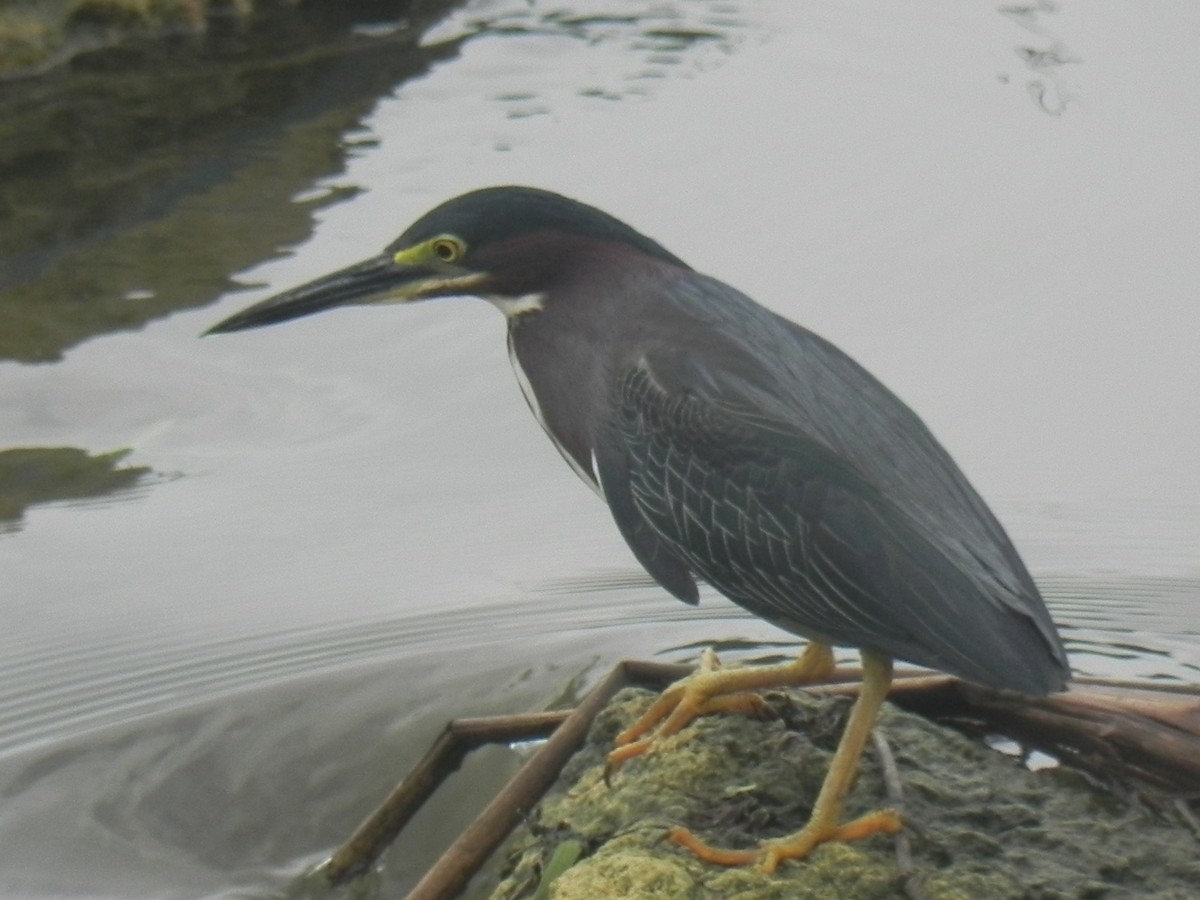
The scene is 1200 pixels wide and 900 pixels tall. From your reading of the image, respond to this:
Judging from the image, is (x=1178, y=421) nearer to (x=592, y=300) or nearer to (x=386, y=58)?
(x=592, y=300)

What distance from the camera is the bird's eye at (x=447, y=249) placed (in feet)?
13.3

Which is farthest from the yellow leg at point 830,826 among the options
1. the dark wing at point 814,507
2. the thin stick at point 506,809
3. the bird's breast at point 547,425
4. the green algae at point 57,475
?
the green algae at point 57,475

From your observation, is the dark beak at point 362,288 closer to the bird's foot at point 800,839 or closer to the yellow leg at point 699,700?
the yellow leg at point 699,700

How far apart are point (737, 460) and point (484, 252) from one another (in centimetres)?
68

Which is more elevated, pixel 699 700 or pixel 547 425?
pixel 547 425

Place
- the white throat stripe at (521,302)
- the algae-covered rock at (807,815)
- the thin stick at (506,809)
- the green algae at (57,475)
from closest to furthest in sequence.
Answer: the algae-covered rock at (807,815) < the thin stick at (506,809) < the white throat stripe at (521,302) < the green algae at (57,475)

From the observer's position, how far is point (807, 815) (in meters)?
3.61

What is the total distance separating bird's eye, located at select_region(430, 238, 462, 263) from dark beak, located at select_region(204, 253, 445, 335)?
41 mm

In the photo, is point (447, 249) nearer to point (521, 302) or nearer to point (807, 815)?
point (521, 302)

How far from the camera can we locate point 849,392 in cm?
389

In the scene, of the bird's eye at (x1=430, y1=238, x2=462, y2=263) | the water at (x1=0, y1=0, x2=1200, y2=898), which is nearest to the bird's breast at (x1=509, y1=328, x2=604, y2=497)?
the bird's eye at (x1=430, y1=238, x2=462, y2=263)

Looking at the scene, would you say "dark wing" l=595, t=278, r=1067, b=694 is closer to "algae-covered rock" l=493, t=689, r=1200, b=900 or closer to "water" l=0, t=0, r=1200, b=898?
"algae-covered rock" l=493, t=689, r=1200, b=900

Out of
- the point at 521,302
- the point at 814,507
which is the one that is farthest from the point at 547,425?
the point at 814,507

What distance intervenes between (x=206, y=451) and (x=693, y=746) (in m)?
2.87
